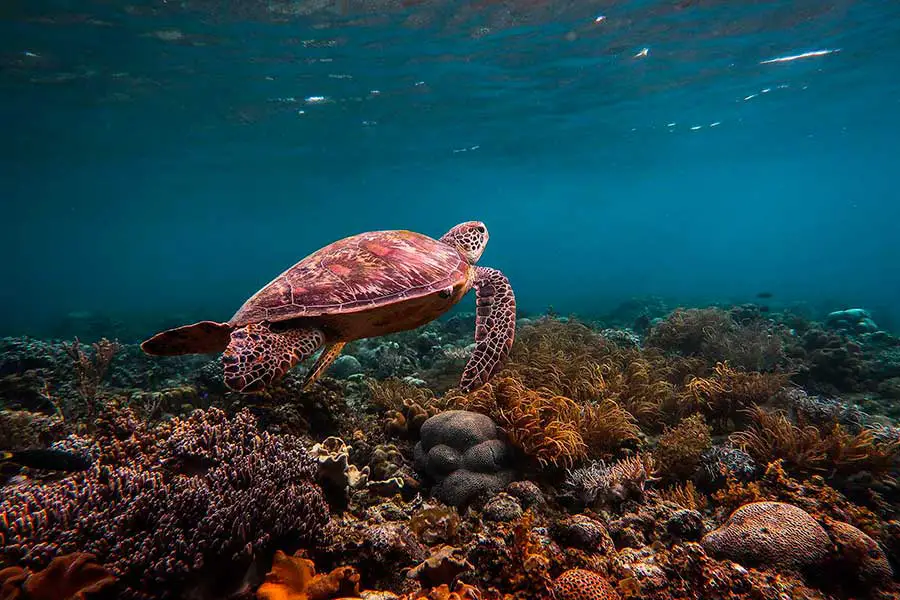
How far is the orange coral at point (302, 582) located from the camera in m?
2.29

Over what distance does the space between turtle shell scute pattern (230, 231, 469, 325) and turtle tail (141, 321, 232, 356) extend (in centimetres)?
26

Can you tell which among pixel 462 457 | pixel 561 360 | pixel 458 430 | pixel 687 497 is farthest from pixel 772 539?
pixel 561 360

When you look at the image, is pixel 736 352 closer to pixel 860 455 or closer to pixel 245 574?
pixel 860 455

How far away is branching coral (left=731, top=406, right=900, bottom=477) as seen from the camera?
13.6 ft

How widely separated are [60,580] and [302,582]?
4.15 feet

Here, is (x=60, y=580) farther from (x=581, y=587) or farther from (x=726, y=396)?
(x=726, y=396)

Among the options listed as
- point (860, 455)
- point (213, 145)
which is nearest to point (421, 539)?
point (860, 455)

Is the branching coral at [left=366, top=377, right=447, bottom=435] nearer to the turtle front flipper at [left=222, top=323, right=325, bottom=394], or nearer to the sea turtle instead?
the sea turtle

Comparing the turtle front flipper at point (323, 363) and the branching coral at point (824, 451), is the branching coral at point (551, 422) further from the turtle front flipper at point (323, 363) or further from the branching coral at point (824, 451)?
Answer: the turtle front flipper at point (323, 363)

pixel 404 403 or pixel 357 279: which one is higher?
pixel 357 279

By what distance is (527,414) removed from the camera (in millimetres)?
4359

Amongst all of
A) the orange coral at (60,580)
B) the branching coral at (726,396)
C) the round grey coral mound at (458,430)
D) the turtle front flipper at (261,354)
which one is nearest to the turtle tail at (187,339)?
the turtle front flipper at (261,354)

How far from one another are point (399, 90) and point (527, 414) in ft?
69.5

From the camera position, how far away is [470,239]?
259 inches
